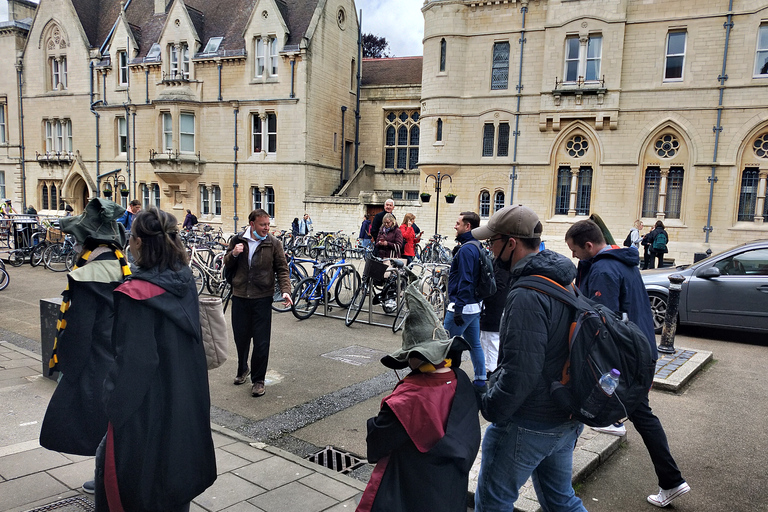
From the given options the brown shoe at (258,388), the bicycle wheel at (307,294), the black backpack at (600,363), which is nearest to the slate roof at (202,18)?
the bicycle wheel at (307,294)

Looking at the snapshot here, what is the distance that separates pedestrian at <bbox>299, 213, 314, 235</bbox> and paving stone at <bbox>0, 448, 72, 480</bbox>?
2008 cm

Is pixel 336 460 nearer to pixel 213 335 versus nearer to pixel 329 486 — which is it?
pixel 329 486

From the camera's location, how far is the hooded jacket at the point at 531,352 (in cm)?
238

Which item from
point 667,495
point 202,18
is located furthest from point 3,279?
point 202,18

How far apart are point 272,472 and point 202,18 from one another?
1240 inches

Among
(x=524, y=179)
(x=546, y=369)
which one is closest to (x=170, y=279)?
(x=546, y=369)

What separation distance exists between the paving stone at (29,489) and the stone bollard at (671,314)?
23.2 ft

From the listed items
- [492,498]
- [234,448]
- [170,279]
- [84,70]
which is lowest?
[234,448]

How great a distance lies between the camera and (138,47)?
30312 millimetres

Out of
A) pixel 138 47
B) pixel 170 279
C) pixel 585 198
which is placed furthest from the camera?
pixel 138 47

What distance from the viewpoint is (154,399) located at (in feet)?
8.71

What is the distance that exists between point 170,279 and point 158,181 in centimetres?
2990

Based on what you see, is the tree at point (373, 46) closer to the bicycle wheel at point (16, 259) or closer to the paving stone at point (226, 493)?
the bicycle wheel at point (16, 259)

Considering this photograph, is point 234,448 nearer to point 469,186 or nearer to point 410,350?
point 410,350
